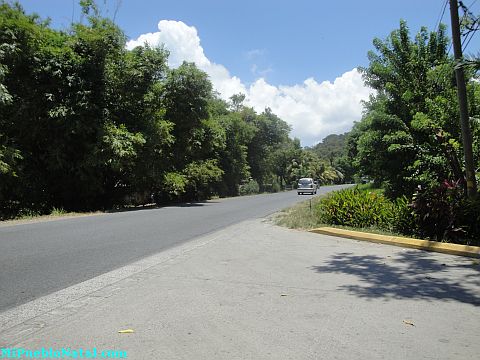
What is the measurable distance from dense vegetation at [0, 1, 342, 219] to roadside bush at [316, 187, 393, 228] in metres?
13.3

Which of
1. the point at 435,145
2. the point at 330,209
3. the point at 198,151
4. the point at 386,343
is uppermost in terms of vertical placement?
the point at 198,151

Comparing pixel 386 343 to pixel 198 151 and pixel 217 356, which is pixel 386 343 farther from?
pixel 198 151

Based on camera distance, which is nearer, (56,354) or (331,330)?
(56,354)

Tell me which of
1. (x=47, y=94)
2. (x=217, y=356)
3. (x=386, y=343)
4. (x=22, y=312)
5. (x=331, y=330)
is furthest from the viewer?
(x=47, y=94)

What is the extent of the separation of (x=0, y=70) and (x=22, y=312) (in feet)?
52.5

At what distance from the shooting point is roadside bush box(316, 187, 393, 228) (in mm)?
11758

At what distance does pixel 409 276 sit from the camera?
6652mm

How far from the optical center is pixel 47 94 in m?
A: 21.3

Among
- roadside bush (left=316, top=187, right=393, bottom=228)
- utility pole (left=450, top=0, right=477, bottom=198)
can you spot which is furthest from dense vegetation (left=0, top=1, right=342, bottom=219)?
utility pole (left=450, top=0, right=477, bottom=198)

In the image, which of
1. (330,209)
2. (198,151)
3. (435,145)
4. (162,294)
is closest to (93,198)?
(198,151)

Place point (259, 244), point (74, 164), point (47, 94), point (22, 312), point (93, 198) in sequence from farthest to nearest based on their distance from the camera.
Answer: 1. point (93, 198)
2. point (74, 164)
3. point (47, 94)
4. point (259, 244)
5. point (22, 312)

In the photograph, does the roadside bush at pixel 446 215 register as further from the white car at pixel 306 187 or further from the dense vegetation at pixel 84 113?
the white car at pixel 306 187

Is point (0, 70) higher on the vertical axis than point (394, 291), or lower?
higher

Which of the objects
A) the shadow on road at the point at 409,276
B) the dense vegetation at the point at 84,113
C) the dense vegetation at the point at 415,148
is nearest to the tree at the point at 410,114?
the dense vegetation at the point at 415,148
